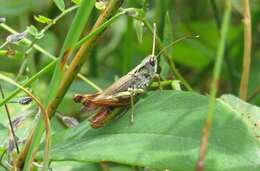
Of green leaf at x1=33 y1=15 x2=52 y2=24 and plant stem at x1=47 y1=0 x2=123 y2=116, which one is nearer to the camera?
plant stem at x1=47 y1=0 x2=123 y2=116

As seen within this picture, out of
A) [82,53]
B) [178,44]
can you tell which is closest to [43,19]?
[82,53]

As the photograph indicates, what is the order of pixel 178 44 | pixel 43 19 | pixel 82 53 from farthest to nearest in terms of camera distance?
pixel 178 44 < pixel 43 19 < pixel 82 53

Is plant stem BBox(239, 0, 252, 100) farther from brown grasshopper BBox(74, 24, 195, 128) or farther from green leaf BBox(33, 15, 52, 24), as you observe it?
green leaf BBox(33, 15, 52, 24)

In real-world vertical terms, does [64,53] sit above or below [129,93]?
above

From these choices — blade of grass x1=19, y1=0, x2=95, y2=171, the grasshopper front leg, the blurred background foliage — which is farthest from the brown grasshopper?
the blurred background foliage

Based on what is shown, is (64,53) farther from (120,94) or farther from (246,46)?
(246,46)

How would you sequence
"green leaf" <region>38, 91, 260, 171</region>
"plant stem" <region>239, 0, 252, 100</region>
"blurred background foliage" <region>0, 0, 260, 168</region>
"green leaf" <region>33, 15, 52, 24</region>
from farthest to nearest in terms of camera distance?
"blurred background foliage" <region>0, 0, 260, 168</region> < "green leaf" <region>33, 15, 52, 24</region> < "plant stem" <region>239, 0, 252, 100</region> < "green leaf" <region>38, 91, 260, 171</region>
